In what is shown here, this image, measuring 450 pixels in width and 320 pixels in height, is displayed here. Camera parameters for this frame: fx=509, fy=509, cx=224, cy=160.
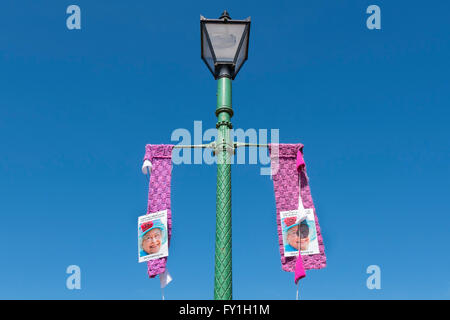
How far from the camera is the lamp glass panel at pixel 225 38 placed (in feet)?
26.8

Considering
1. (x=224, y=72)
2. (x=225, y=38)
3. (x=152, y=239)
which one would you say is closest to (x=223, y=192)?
(x=152, y=239)

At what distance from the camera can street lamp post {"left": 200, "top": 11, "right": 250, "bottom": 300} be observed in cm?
730

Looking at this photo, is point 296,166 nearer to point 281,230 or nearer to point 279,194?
point 279,194

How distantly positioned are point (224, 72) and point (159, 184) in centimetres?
214

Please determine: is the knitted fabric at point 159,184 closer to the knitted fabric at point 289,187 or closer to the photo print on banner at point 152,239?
the photo print on banner at point 152,239

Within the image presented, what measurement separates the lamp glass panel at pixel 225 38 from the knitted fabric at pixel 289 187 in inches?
65.6

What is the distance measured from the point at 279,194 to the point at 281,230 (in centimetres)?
61

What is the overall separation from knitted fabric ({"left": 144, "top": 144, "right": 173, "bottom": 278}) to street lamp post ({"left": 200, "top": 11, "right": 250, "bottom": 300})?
3.66ft

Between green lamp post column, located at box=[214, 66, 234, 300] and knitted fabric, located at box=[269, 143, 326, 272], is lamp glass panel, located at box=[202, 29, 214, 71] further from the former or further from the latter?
knitted fabric, located at box=[269, 143, 326, 272]

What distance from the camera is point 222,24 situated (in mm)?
8156

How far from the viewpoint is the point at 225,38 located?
8.23 metres

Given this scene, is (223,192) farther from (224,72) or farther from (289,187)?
(224,72)

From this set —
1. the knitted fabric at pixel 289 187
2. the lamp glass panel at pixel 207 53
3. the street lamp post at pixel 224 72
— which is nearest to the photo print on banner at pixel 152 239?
the street lamp post at pixel 224 72
